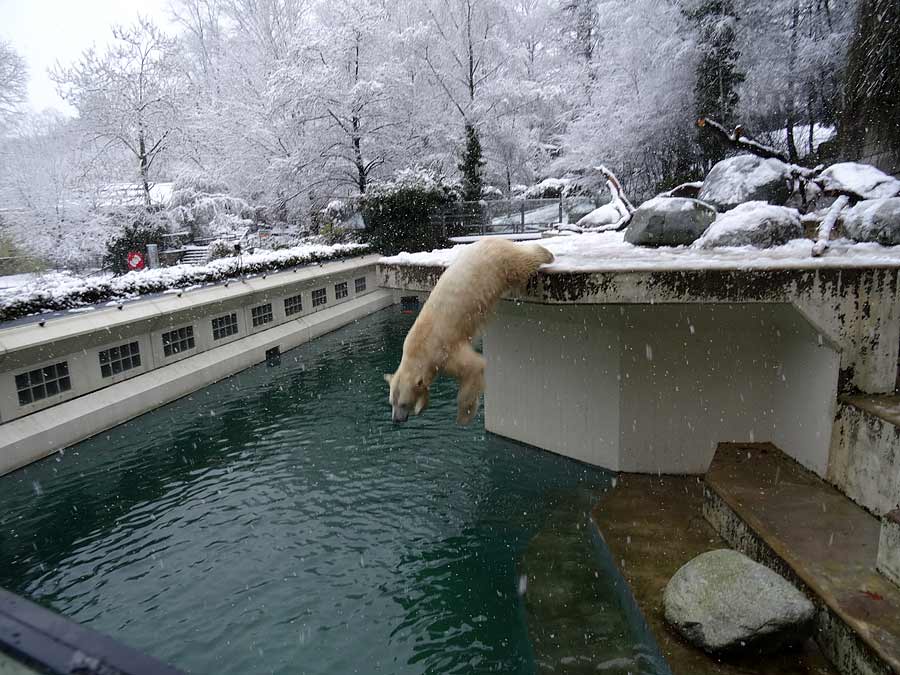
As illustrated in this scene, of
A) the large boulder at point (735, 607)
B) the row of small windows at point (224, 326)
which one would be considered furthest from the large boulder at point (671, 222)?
the row of small windows at point (224, 326)

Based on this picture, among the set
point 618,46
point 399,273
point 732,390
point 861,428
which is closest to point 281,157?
point 618,46

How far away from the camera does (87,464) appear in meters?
Result: 10.1

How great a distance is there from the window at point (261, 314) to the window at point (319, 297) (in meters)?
2.68

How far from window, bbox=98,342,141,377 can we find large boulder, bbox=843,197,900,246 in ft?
43.1

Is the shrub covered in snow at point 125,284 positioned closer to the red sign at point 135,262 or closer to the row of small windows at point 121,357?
the row of small windows at point 121,357

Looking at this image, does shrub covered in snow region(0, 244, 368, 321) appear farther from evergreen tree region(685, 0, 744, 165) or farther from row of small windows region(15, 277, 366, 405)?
evergreen tree region(685, 0, 744, 165)

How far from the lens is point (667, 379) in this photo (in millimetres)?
7844

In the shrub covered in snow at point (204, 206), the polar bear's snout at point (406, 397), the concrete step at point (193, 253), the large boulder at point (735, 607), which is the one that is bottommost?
the large boulder at point (735, 607)

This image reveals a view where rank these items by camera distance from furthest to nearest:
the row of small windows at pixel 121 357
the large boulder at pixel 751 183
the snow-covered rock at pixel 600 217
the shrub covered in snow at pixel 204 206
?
the shrub covered in snow at pixel 204 206 < the snow-covered rock at pixel 600 217 < the row of small windows at pixel 121 357 < the large boulder at pixel 751 183

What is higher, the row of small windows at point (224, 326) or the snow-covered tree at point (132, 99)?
the snow-covered tree at point (132, 99)

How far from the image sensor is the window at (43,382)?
34.1 feet

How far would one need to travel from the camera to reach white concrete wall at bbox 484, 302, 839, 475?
23.2 feet

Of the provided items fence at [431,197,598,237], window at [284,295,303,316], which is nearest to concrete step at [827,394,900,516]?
window at [284,295,303,316]

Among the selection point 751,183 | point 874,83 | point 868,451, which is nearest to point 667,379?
point 868,451
